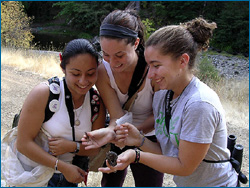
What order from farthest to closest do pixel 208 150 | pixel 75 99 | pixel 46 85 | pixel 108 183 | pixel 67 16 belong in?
1. pixel 67 16
2. pixel 108 183
3. pixel 75 99
4. pixel 46 85
5. pixel 208 150

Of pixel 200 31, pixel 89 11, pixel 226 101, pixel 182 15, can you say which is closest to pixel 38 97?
pixel 200 31

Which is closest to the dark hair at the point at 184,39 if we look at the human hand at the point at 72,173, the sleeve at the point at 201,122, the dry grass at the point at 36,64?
the sleeve at the point at 201,122

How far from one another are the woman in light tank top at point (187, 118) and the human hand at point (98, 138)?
0.27 m

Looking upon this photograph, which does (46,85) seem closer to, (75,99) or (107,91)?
(75,99)

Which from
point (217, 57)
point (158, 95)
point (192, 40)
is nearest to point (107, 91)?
point (158, 95)

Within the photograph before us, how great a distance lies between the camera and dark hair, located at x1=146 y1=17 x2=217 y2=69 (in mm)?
1598

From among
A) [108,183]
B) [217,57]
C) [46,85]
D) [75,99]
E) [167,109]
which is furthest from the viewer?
[217,57]

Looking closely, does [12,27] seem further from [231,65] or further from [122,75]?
[122,75]

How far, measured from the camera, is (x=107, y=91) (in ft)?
6.73

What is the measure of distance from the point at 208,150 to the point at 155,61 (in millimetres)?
640

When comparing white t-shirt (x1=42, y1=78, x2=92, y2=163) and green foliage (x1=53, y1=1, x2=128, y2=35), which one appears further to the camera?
green foliage (x1=53, y1=1, x2=128, y2=35)

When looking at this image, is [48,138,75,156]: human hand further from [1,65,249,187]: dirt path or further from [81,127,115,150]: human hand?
[1,65,249,187]: dirt path

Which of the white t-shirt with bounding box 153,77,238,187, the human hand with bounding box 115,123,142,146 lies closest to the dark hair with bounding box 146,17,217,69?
the white t-shirt with bounding box 153,77,238,187

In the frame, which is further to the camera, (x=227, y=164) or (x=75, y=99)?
(x=75, y=99)
